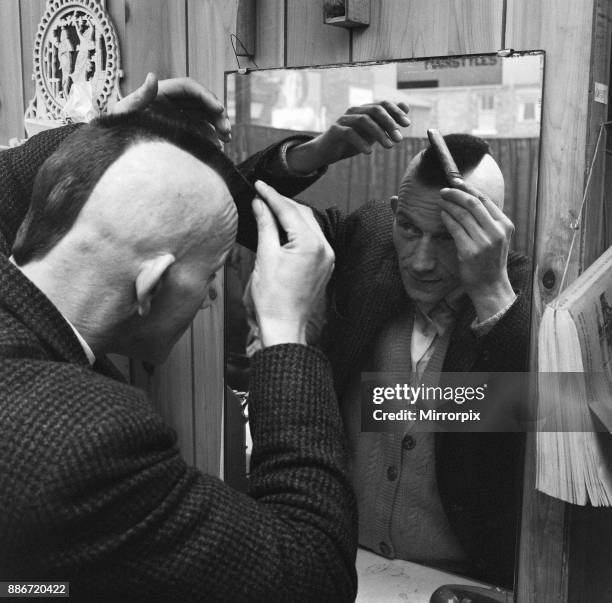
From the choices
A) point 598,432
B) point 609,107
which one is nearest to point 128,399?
point 598,432

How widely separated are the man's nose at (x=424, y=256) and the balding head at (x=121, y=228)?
0.31m

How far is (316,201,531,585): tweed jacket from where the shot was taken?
113 cm

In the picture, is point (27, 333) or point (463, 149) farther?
point (463, 149)

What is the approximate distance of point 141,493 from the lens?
79 centimetres

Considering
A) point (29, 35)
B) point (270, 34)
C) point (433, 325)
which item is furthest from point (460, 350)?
point (29, 35)

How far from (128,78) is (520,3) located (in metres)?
0.90

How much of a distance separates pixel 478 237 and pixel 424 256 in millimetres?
94

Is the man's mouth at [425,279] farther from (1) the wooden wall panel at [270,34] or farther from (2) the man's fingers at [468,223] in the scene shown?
(1) the wooden wall panel at [270,34]

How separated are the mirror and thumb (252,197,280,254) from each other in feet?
0.41

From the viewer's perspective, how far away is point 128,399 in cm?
82

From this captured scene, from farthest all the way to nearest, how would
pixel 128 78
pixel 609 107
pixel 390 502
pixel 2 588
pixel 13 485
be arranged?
1. pixel 128 78
2. pixel 390 502
3. pixel 609 107
4. pixel 2 588
5. pixel 13 485

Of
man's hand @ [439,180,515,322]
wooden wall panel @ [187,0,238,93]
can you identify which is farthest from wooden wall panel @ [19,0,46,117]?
man's hand @ [439,180,515,322]

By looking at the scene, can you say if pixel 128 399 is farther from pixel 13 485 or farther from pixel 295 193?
pixel 295 193

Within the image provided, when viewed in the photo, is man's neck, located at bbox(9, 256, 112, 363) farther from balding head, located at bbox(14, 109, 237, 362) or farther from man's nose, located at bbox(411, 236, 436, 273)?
man's nose, located at bbox(411, 236, 436, 273)
